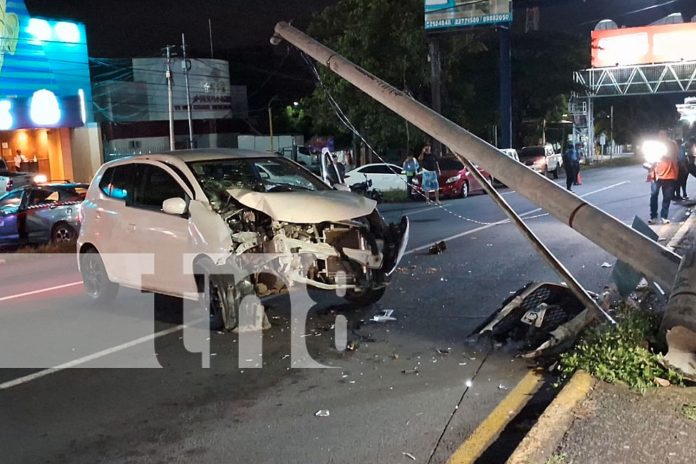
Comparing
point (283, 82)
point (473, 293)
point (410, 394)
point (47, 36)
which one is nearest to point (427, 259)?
point (473, 293)

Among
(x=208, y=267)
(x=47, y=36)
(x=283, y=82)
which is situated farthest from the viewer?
(x=283, y=82)

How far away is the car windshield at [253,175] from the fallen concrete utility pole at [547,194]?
170cm

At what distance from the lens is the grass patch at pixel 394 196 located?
22.5m

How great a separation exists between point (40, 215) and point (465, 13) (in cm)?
1894

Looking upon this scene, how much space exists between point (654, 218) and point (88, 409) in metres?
11.6

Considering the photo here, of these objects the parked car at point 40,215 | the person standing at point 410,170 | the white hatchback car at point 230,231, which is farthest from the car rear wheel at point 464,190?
the white hatchback car at point 230,231

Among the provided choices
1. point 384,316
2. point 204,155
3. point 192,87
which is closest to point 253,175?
point 204,155

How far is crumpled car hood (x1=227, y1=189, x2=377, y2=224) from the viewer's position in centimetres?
665

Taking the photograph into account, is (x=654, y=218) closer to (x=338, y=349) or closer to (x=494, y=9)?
(x=338, y=349)

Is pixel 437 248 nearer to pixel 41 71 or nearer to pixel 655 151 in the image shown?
pixel 655 151

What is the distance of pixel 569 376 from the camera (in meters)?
4.95

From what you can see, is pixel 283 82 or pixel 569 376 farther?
pixel 283 82

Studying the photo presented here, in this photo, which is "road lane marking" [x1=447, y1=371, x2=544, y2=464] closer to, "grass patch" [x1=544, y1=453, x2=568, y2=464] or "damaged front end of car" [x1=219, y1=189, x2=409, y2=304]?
"grass patch" [x1=544, y1=453, x2=568, y2=464]

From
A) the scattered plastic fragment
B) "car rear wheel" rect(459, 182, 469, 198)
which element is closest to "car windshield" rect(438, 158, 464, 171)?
"car rear wheel" rect(459, 182, 469, 198)
